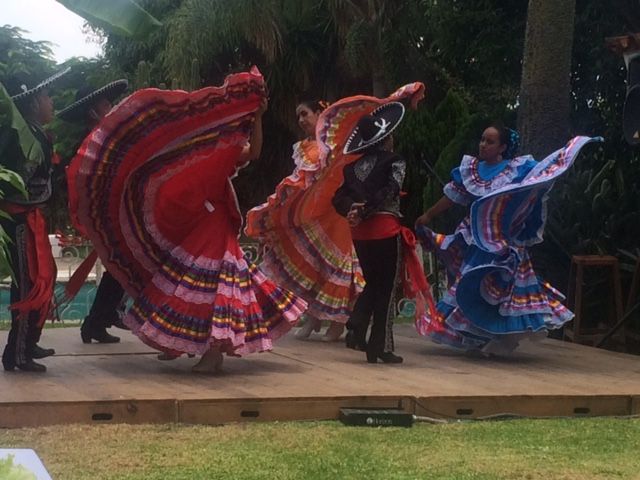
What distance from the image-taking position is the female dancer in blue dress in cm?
719

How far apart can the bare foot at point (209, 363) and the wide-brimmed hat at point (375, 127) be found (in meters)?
1.55

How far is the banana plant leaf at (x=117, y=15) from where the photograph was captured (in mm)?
2238

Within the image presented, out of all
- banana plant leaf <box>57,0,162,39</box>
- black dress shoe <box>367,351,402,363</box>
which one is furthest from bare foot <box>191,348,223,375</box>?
banana plant leaf <box>57,0,162,39</box>

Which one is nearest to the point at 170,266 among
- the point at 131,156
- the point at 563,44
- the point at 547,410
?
the point at 131,156

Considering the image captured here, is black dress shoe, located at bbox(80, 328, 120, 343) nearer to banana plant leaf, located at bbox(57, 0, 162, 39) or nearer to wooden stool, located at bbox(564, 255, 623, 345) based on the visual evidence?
wooden stool, located at bbox(564, 255, 623, 345)

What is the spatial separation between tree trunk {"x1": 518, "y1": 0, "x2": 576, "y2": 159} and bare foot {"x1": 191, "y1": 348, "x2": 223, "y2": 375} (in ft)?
13.9

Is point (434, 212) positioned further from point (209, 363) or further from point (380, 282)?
point (209, 363)

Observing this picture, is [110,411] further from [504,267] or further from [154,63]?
[154,63]

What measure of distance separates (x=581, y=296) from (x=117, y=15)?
7168 mm

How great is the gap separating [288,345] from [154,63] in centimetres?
2123

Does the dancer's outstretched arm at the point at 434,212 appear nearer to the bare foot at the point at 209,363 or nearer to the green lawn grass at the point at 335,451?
the bare foot at the point at 209,363

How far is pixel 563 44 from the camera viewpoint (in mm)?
9805

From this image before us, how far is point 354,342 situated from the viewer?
7766 millimetres

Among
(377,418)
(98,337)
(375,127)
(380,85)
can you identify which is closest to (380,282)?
(375,127)
